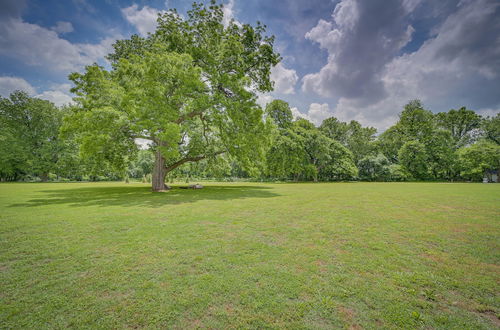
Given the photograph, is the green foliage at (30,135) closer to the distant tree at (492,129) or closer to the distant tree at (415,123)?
the distant tree at (415,123)

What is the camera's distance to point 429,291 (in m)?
3.14

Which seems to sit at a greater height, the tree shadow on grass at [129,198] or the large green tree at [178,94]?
the large green tree at [178,94]

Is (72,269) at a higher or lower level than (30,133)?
lower

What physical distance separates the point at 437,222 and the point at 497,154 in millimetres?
52541

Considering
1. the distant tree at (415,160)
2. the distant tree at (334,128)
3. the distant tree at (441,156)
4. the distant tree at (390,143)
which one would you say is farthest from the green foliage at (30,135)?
the distant tree at (441,156)

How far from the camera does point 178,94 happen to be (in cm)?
1517

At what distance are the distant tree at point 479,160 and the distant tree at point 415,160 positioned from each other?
19.5ft

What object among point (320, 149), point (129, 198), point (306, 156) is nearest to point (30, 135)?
point (129, 198)

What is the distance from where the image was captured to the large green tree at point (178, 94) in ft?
48.1

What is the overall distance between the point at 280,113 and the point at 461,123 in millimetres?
53091

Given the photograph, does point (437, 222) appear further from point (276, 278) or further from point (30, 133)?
point (30, 133)

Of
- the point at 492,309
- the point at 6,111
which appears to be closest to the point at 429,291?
the point at 492,309

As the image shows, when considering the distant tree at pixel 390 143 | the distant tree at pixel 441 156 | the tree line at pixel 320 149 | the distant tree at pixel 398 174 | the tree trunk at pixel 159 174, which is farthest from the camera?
the distant tree at pixel 390 143

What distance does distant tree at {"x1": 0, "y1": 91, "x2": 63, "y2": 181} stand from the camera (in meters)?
36.8
